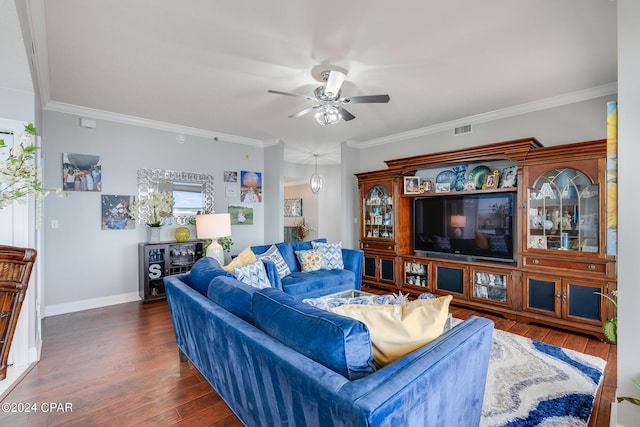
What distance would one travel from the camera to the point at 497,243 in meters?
3.79

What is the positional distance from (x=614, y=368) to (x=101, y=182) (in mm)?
5892

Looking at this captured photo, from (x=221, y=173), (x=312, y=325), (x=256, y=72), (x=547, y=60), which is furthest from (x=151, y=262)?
(x=547, y=60)

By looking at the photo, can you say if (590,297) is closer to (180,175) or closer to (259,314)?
(259,314)

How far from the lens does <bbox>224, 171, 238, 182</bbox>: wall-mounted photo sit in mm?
5170

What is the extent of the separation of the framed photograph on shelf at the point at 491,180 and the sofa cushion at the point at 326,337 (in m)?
3.49

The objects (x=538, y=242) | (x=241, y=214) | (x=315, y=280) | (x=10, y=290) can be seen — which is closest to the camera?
(x=10, y=290)

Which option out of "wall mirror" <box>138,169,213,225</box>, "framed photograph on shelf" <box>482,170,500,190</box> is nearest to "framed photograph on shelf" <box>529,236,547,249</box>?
"framed photograph on shelf" <box>482,170,500,190</box>

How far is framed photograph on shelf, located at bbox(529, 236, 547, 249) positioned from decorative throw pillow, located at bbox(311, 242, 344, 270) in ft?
7.65

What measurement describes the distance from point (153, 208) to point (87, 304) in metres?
1.50

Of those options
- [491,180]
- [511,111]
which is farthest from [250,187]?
[511,111]

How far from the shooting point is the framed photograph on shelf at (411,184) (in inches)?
181

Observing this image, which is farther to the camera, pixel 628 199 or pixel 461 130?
pixel 461 130

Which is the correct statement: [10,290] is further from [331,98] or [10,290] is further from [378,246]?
[378,246]

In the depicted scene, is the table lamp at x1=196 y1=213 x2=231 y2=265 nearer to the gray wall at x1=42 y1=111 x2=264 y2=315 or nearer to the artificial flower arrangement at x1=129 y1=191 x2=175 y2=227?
the artificial flower arrangement at x1=129 y1=191 x2=175 y2=227
